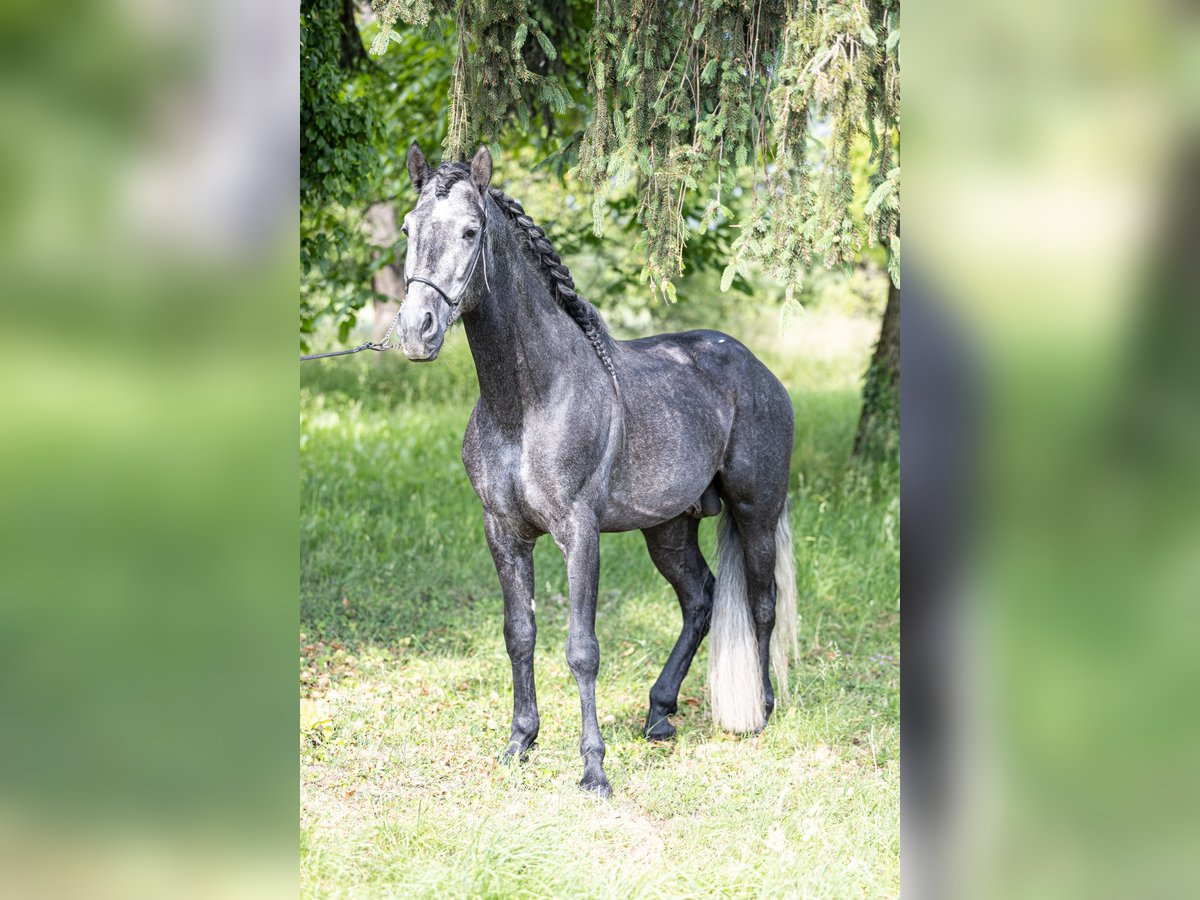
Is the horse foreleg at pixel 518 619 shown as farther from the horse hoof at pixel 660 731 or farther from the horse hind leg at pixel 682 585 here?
the horse hind leg at pixel 682 585

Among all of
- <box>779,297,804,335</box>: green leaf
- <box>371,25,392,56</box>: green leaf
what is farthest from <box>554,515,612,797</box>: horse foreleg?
<box>371,25,392,56</box>: green leaf

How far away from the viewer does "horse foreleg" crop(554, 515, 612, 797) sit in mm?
4352

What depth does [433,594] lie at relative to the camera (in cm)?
727

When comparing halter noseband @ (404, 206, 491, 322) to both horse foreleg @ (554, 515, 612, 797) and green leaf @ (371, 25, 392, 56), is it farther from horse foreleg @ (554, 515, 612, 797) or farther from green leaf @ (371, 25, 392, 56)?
horse foreleg @ (554, 515, 612, 797)

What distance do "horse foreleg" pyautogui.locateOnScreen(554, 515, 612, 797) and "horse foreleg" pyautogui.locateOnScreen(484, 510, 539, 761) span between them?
0.77ft

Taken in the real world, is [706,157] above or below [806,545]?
above

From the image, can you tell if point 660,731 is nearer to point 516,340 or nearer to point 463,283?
point 516,340

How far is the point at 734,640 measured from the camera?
5.12m

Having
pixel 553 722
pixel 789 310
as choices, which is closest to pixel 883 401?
pixel 553 722

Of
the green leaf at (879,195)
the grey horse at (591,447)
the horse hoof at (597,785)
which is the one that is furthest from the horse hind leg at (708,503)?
the green leaf at (879,195)

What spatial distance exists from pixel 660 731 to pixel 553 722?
0.52m
